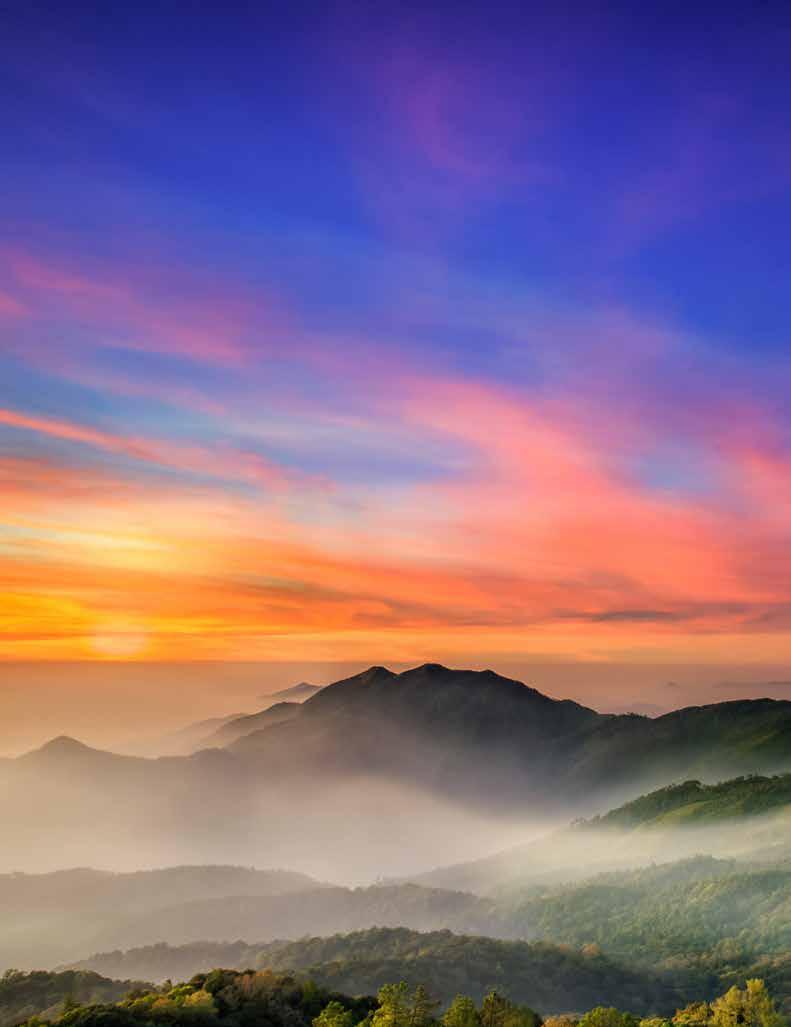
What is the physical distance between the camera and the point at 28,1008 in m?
151

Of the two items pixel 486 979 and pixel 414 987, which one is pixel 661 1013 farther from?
pixel 414 987

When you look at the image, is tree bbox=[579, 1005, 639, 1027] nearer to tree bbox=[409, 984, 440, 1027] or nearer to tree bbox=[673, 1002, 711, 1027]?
tree bbox=[409, 984, 440, 1027]

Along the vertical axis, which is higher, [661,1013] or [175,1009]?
[175,1009]

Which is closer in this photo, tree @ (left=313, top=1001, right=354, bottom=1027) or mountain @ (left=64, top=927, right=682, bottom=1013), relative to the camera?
tree @ (left=313, top=1001, right=354, bottom=1027)

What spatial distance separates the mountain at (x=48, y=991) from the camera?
6048 inches

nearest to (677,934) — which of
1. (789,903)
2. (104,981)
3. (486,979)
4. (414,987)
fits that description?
(789,903)

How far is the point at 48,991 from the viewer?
167m

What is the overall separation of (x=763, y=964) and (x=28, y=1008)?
14145cm

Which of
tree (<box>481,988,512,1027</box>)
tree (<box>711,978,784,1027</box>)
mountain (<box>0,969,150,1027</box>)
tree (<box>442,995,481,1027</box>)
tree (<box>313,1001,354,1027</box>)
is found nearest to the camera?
tree (<box>442,995,481,1027</box>)

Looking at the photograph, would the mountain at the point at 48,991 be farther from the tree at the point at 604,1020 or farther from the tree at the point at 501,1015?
the tree at the point at 604,1020

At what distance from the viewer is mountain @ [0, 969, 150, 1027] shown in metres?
154

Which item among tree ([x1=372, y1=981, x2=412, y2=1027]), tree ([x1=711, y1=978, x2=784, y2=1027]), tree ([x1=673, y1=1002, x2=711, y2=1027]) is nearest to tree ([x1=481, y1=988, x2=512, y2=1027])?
tree ([x1=372, y1=981, x2=412, y2=1027])

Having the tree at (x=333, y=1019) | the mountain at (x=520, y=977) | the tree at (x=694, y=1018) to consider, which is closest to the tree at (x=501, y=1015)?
the tree at (x=333, y=1019)

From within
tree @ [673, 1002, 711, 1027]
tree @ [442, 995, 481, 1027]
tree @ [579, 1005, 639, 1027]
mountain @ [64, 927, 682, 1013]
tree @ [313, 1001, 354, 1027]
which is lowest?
mountain @ [64, 927, 682, 1013]
